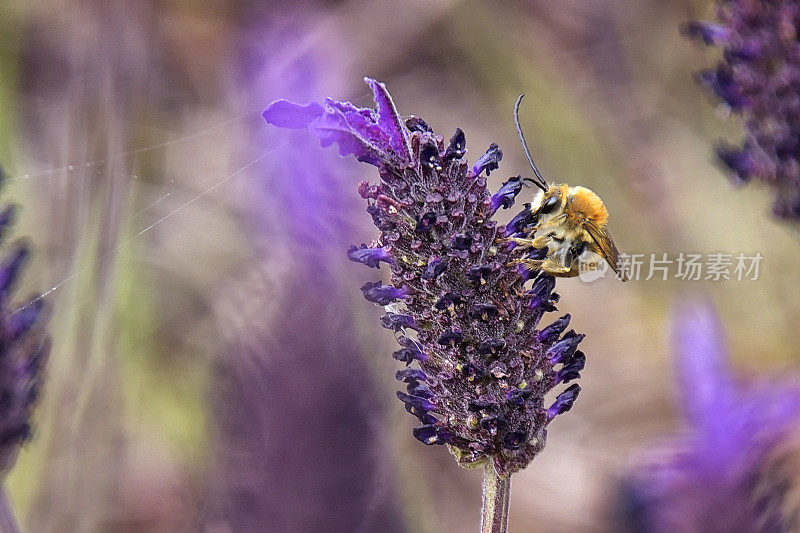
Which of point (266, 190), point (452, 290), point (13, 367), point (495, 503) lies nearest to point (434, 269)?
point (452, 290)

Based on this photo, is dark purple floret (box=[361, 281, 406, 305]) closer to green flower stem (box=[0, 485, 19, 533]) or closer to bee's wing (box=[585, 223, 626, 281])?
bee's wing (box=[585, 223, 626, 281])

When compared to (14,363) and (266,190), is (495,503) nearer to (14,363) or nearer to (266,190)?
(14,363)

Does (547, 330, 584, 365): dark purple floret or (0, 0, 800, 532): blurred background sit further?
(0, 0, 800, 532): blurred background

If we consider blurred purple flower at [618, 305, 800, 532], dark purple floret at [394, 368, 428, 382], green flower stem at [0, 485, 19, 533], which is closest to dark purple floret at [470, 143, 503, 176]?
dark purple floret at [394, 368, 428, 382]

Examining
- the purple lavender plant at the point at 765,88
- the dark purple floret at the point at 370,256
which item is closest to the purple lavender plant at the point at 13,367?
the dark purple floret at the point at 370,256

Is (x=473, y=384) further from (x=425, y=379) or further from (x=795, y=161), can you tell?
(x=795, y=161)

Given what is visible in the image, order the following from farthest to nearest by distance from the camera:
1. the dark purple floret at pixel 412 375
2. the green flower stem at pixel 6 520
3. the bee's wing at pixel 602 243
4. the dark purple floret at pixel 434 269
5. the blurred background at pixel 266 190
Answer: the blurred background at pixel 266 190 → the bee's wing at pixel 602 243 → the green flower stem at pixel 6 520 → the dark purple floret at pixel 412 375 → the dark purple floret at pixel 434 269

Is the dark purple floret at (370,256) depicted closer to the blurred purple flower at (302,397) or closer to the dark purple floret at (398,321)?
the dark purple floret at (398,321)
